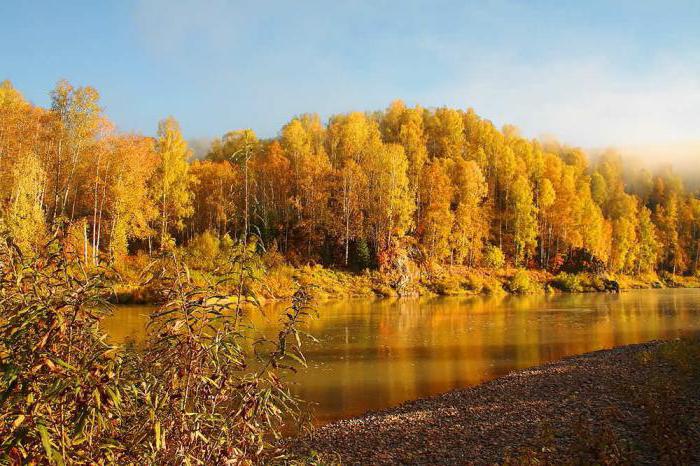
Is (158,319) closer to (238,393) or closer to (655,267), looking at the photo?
(238,393)

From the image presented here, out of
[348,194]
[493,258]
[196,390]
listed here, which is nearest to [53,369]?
[196,390]

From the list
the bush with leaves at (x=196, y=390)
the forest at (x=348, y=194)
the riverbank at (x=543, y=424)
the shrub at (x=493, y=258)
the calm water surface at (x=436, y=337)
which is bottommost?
the calm water surface at (x=436, y=337)

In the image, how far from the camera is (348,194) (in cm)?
5609

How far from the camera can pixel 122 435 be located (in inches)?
115

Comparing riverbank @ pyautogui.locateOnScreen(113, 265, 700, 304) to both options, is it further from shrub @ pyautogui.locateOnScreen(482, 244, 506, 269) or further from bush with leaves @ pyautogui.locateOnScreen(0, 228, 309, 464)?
bush with leaves @ pyautogui.locateOnScreen(0, 228, 309, 464)

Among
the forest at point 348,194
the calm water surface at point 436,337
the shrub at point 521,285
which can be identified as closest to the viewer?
the calm water surface at point 436,337

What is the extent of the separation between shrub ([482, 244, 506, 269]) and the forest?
235 mm

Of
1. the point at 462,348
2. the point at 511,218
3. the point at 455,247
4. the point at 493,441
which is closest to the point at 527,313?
the point at 462,348

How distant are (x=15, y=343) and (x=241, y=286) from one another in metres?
1.28

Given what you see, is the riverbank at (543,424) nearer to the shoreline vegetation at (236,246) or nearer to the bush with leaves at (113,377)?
the shoreline vegetation at (236,246)

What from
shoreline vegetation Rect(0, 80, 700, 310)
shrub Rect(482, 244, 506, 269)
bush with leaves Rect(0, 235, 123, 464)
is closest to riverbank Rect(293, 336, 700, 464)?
bush with leaves Rect(0, 235, 123, 464)

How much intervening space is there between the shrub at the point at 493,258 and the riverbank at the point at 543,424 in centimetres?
4499

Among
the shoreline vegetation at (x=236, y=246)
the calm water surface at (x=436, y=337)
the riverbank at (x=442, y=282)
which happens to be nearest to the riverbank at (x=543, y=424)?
the shoreline vegetation at (x=236, y=246)

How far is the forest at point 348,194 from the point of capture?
125 ft
